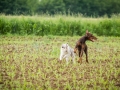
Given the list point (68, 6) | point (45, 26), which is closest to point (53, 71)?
point (45, 26)

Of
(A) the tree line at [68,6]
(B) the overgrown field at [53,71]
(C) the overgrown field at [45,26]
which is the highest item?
(A) the tree line at [68,6]

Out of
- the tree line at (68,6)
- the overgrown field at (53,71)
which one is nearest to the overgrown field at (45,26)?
the overgrown field at (53,71)

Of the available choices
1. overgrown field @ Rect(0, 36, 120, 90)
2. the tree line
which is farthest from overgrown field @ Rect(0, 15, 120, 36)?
the tree line

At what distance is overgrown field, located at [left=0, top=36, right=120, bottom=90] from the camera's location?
6.81 meters

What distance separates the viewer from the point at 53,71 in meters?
8.21

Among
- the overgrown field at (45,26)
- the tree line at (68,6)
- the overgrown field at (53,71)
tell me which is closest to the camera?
the overgrown field at (53,71)

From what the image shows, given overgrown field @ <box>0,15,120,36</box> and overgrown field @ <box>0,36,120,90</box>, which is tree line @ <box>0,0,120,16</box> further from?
overgrown field @ <box>0,36,120,90</box>

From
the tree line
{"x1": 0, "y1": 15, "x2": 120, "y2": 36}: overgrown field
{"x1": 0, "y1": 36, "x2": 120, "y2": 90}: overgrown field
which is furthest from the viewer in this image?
the tree line

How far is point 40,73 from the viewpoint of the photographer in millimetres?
7879

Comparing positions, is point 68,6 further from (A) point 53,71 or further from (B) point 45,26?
(A) point 53,71

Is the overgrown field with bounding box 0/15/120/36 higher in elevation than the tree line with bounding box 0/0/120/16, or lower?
lower

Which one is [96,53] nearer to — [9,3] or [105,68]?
[105,68]

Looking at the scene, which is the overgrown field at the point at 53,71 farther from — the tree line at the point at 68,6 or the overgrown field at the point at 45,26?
the tree line at the point at 68,6

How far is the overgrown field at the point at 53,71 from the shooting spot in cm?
681
